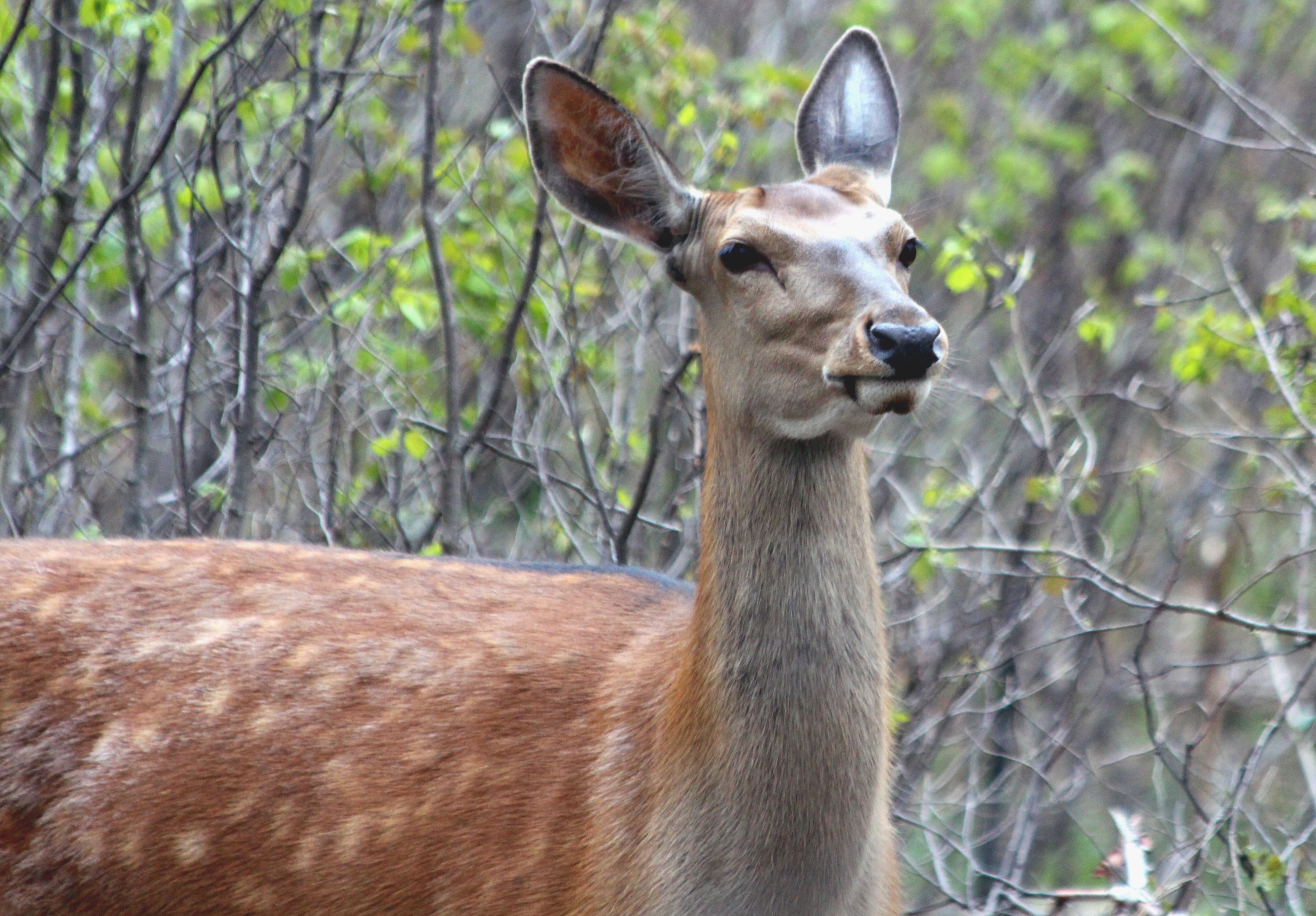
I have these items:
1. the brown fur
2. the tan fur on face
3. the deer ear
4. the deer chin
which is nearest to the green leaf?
the deer ear

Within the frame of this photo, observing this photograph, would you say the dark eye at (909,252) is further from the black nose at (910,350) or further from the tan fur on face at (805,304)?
the black nose at (910,350)

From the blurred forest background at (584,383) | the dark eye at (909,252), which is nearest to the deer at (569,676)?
the dark eye at (909,252)

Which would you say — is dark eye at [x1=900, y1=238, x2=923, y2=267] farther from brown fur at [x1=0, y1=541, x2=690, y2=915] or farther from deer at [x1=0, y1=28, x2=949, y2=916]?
brown fur at [x1=0, y1=541, x2=690, y2=915]

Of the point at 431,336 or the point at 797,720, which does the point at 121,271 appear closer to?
the point at 431,336

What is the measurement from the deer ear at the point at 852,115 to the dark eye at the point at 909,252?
58 cm

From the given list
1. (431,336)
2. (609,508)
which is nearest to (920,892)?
(609,508)

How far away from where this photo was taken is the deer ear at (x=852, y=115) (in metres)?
5.12

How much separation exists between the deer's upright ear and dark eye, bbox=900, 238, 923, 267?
0.64m

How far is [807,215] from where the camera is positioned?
4316 millimetres

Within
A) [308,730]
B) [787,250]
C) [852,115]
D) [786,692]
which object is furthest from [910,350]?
[308,730]

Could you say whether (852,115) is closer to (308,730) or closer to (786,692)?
(786,692)

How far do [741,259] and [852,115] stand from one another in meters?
1.09

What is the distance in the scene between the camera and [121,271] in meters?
7.57

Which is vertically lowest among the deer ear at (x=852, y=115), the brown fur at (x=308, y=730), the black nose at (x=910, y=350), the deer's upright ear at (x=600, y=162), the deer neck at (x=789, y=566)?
the brown fur at (x=308, y=730)
